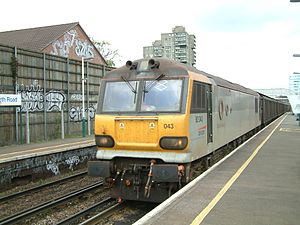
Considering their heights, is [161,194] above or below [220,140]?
below

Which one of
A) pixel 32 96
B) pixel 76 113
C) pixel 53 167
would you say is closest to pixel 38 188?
pixel 53 167

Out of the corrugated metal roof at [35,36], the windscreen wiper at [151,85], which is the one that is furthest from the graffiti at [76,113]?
the windscreen wiper at [151,85]

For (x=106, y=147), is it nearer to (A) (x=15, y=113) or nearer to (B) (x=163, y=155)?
(B) (x=163, y=155)

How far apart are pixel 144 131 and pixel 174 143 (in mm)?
667

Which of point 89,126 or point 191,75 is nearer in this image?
point 191,75

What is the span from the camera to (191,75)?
8.12m

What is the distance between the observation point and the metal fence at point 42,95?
56.0 ft

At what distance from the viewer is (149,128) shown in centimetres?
780

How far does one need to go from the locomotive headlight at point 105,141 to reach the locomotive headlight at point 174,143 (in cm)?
114

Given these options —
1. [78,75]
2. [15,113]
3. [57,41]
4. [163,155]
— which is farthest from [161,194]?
[57,41]

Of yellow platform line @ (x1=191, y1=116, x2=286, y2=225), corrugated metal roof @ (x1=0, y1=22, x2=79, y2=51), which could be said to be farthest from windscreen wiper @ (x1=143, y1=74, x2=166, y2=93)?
corrugated metal roof @ (x1=0, y1=22, x2=79, y2=51)

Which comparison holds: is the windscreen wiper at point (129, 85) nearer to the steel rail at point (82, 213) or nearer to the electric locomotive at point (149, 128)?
the electric locomotive at point (149, 128)

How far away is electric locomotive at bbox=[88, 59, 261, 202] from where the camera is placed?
25.2 ft

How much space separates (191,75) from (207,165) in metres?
3.03
